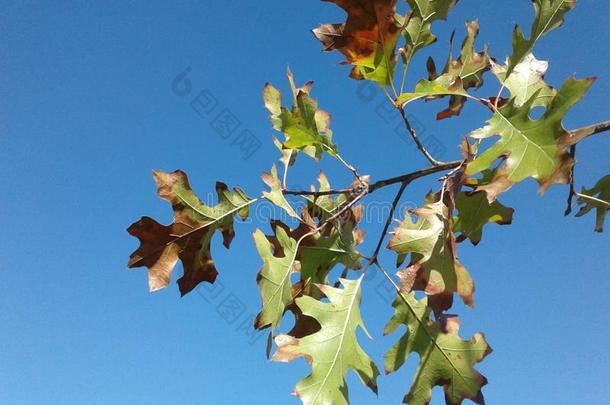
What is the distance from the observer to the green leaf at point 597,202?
186cm

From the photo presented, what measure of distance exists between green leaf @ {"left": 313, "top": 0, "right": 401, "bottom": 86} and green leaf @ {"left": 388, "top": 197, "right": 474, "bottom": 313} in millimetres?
470

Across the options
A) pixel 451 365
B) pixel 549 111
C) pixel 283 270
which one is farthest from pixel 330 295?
pixel 549 111

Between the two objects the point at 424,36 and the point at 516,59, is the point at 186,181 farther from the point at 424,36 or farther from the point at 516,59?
the point at 516,59

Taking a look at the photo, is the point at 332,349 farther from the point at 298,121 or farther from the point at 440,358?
the point at 298,121

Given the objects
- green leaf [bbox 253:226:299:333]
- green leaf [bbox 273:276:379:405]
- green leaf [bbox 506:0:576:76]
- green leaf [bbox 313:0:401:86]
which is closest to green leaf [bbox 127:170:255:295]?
green leaf [bbox 253:226:299:333]

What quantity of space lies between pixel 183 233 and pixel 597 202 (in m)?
1.33

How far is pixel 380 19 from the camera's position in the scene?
60.6 inches

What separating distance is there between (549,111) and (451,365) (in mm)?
812

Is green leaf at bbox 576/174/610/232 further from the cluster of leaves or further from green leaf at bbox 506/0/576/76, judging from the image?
green leaf at bbox 506/0/576/76

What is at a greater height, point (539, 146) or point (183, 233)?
point (183, 233)

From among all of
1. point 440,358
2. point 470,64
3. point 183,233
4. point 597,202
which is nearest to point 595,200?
point 597,202

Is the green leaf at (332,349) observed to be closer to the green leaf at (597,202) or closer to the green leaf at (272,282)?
the green leaf at (272,282)

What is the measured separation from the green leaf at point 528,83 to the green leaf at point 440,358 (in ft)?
2.28

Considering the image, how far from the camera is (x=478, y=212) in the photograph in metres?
1.60
